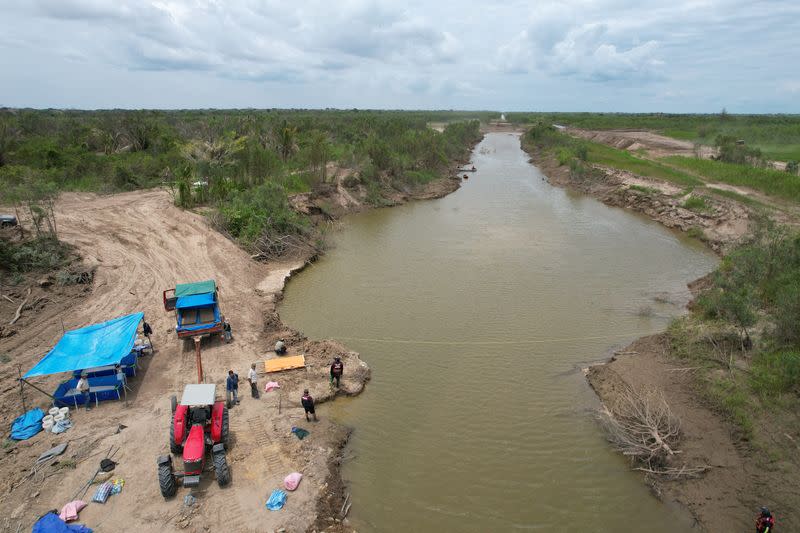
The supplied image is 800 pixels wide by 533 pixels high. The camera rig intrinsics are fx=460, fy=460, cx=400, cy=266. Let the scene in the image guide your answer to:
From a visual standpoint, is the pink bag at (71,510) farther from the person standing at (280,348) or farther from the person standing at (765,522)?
the person standing at (765,522)

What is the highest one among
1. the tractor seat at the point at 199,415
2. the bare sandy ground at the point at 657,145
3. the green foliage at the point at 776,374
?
the bare sandy ground at the point at 657,145

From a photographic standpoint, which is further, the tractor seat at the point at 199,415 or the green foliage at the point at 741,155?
the green foliage at the point at 741,155

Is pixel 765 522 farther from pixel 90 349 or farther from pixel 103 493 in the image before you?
pixel 90 349

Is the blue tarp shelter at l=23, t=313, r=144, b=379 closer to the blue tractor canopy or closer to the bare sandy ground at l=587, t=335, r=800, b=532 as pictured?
the blue tractor canopy

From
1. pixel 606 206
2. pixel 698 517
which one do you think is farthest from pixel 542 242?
pixel 698 517

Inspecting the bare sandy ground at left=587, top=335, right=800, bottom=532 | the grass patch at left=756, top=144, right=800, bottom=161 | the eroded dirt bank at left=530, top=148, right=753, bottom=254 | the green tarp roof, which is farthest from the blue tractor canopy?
the grass patch at left=756, top=144, right=800, bottom=161

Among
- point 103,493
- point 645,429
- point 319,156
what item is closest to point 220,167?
point 319,156

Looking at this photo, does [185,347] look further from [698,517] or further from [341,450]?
[698,517]

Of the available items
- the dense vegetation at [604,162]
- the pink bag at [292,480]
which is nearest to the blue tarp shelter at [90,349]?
the pink bag at [292,480]
